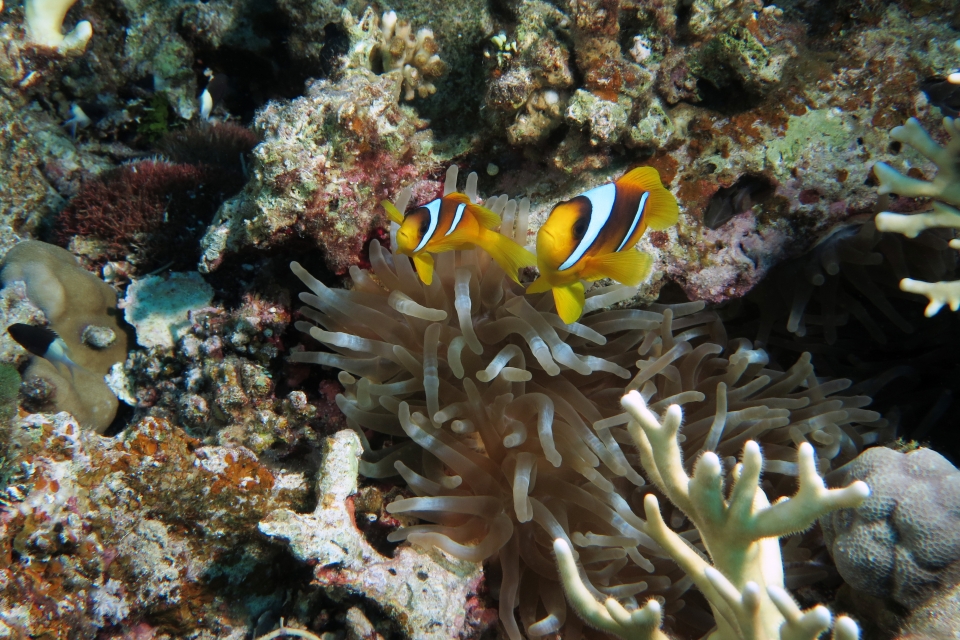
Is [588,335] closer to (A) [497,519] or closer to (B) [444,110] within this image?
(A) [497,519]

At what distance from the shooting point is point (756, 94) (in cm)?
→ 258

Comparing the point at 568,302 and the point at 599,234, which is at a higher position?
the point at 599,234

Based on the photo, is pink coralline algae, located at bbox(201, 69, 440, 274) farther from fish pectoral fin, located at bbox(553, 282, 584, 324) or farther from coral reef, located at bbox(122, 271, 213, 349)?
fish pectoral fin, located at bbox(553, 282, 584, 324)

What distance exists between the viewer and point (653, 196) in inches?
75.2

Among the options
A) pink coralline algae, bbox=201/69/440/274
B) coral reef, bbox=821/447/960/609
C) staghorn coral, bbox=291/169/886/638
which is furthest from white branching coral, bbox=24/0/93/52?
coral reef, bbox=821/447/960/609

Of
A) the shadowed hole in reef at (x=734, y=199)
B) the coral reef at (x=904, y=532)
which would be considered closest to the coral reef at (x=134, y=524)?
the coral reef at (x=904, y=532)

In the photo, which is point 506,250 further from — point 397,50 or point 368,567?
point 397,50

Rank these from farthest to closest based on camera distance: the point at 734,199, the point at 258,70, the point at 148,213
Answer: the point at 258,70 → the point at 148,213 → the point at 734,199

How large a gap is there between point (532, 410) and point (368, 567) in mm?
860

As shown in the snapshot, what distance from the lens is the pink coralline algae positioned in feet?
7.98

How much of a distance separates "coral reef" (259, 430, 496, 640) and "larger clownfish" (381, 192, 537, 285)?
81 cm

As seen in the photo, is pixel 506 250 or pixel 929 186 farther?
pixel 929 186

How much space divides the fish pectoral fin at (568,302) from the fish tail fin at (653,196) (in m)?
0.36

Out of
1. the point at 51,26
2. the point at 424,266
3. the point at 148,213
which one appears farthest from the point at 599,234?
the point at 51,26
